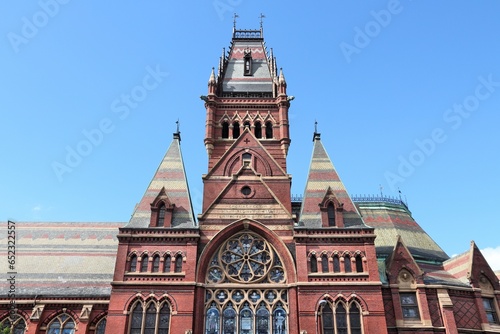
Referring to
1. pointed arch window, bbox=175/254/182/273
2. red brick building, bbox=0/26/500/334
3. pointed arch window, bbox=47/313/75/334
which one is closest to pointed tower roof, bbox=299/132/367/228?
red brick building, bbox=0/26/500/334

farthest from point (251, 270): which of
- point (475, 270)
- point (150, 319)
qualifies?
point (475, 270)

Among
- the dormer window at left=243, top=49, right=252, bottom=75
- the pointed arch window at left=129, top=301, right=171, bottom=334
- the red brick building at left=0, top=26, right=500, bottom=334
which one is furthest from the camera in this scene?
the dormer window at left=243, top=49, right=252, bottom=75

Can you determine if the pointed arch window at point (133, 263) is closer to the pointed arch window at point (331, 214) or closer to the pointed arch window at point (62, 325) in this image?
the pointed arch window at point (62, 325)

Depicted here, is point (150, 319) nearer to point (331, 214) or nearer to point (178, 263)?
point (178, 263)

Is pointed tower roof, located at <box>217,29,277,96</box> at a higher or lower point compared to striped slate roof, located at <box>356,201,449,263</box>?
higher

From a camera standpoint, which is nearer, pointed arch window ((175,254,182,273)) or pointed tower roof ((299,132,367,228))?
pointed arch window ((175,254,182,273))

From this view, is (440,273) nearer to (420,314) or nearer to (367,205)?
(420,314)

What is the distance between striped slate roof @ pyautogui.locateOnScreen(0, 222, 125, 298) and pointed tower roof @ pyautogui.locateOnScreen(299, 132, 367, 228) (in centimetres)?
1703

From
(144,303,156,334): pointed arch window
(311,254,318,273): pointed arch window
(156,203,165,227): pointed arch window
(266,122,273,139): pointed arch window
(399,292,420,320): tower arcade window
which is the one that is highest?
(266,122,273,139): pointed arch window

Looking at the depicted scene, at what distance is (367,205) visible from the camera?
43.1m

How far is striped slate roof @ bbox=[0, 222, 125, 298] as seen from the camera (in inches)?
1403

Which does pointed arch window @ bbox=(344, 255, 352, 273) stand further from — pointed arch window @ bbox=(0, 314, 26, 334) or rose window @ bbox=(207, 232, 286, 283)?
pointed arch window @ bbox=(0, 314, 26, 334)

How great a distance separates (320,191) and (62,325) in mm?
22528

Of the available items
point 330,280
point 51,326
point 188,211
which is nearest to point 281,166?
point 188,211
